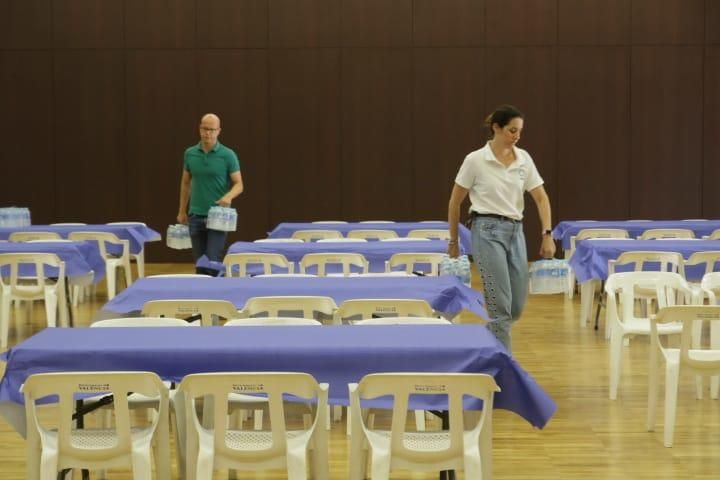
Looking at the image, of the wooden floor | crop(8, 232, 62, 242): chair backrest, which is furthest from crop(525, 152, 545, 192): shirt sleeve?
crop(8, 232, 62, 242): chair backrest

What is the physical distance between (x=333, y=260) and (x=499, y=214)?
216cm

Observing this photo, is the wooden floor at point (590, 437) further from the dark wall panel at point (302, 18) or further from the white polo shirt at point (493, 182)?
the dark wall panel at point (302, 18)

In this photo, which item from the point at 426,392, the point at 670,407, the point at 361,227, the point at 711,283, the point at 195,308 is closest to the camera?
the point at 426,392

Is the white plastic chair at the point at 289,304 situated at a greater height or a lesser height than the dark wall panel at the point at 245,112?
lesser

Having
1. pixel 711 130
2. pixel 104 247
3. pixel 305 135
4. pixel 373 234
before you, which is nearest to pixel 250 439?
pixel 373 234

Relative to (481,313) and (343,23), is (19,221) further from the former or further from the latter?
(481,313)

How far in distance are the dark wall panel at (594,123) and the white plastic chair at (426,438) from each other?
12610mm

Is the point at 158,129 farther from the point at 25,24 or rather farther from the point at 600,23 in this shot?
the point at 600,23

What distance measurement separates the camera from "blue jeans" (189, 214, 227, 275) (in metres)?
9.79

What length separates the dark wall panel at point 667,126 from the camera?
1653 centimetres

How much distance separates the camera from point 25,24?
16.7 metres

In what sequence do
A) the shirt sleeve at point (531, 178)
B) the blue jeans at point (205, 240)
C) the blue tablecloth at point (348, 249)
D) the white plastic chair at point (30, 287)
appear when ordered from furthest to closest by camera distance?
the blue jeans at point (205, 240), the blue tablecloth at point (348, 249), the white plastic chair at point (30, 287), the shirt sleeve at point (531, 178)

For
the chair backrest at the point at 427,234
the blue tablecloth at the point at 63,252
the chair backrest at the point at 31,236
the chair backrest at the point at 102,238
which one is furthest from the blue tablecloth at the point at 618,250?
the chair backrest at the point at 31,236

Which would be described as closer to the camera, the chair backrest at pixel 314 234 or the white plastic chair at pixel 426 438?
the white plastic chair at pixel 426 438
